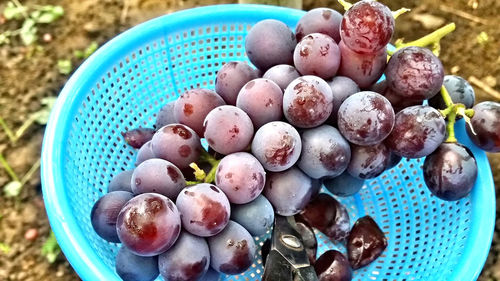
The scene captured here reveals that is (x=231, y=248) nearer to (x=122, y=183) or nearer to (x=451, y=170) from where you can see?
(x=122, y=183)

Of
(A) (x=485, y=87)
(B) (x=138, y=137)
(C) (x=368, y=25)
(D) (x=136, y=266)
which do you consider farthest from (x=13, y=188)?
(A) (x=485, y=87)

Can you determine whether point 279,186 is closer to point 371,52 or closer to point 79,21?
point 371,52

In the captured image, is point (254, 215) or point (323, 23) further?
point (323, 23)

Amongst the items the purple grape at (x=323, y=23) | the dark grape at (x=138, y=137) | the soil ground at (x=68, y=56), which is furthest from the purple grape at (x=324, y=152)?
the soil ground at (x=68, y=56)

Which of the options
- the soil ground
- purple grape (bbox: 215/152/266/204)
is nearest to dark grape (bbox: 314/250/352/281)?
purple grape (bbox: 215/152/266/204)

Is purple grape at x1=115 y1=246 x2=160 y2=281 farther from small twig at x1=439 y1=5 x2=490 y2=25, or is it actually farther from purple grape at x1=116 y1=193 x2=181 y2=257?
small twig at x1=439 y1=5 x2=490 y2=25

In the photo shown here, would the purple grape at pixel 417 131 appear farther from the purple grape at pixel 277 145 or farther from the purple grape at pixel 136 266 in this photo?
the purple grape at pixel 136 266

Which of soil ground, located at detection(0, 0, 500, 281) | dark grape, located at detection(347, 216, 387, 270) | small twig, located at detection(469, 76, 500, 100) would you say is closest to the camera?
dark grape, located at detection(347, 216, 387, 270)
